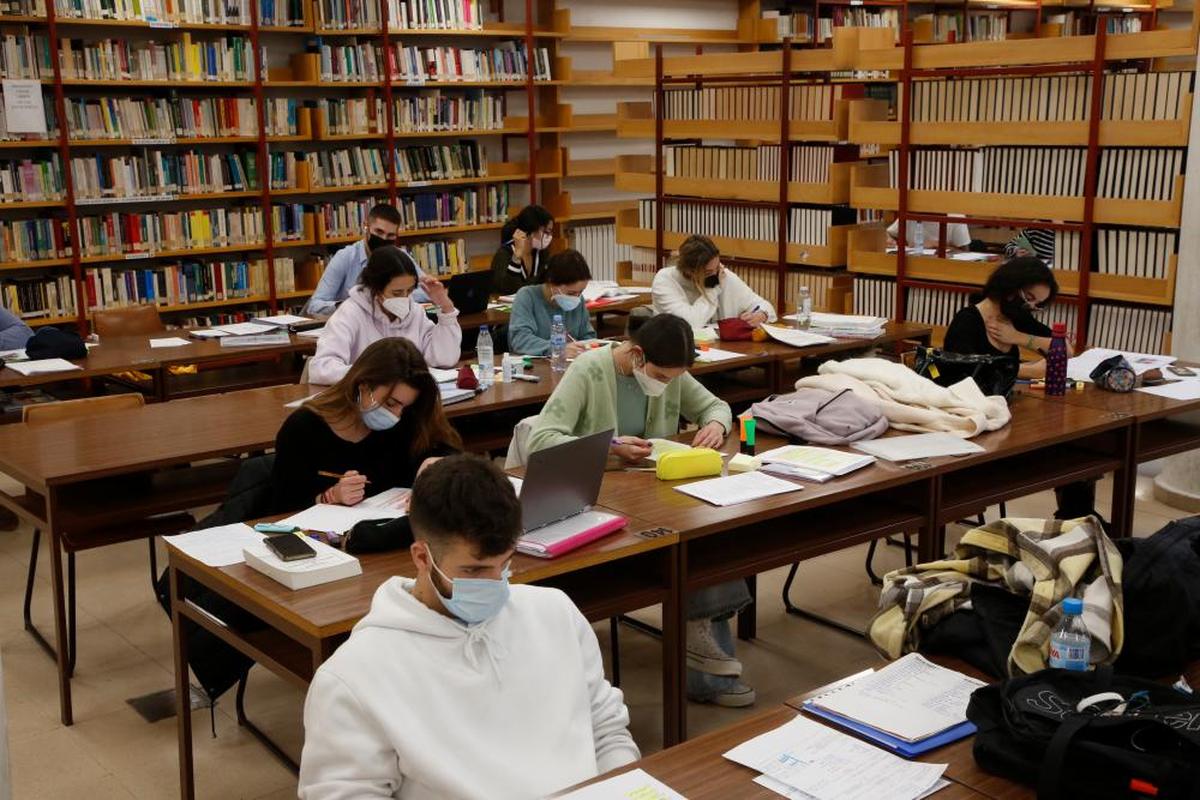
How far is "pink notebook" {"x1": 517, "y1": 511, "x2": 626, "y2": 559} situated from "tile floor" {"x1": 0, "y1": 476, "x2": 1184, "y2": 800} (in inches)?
32.8

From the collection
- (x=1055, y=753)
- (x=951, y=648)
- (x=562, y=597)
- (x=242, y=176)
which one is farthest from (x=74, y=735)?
(x=242, y=176)

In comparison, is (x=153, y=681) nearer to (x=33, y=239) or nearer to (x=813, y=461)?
(x=813, y=461)

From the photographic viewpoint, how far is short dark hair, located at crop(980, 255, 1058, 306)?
15.2 ft

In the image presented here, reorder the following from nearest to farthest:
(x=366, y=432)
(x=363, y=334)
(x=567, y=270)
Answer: (x=366, y=432) < (x=363, y=334) < (x=567, y=270)

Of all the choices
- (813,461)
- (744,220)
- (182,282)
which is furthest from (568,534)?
(182,282)

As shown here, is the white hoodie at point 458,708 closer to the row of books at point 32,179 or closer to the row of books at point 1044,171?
the row of books at point 1044,171

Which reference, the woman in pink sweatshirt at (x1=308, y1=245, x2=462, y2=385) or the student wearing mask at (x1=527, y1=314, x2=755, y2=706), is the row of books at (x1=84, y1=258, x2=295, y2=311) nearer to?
the woman in pink sweatshirt at (x1=308, y1=245, x2=462, y2=385)

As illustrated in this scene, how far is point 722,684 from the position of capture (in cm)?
381

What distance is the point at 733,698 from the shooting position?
3.80m

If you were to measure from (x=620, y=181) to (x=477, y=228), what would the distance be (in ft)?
4.14

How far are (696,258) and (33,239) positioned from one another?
399 centimetres

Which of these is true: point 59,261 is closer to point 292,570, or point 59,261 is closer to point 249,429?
point 249,429

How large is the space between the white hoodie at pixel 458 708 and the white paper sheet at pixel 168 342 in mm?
4016

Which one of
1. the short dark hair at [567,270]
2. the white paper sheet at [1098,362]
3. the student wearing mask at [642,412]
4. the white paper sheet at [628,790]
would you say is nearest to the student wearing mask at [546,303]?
the short dark hair at [567,270]
